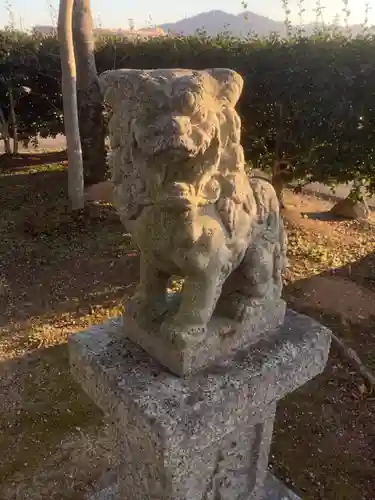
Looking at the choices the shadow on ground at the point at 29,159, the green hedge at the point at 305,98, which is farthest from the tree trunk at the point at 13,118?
the green hedge at the point at 305,98

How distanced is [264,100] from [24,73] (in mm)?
4786

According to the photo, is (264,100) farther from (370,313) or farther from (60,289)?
(60,289)

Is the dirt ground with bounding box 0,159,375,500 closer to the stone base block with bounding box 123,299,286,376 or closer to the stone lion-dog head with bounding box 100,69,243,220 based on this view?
the stone base block with bounding box 123,299,286,376

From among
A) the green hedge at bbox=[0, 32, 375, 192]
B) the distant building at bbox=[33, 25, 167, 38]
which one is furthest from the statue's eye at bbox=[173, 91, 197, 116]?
the distant building at bbox=[33, 25, 167, 38]

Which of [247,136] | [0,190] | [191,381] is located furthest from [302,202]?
[191,381]

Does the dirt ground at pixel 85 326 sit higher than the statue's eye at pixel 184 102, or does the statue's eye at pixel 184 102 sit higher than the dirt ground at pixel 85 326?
the statue's eye at pixel 184 102

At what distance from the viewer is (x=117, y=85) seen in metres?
1.40

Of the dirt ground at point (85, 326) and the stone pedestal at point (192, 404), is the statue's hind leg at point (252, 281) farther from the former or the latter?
the dirt ground at point (85, 326)

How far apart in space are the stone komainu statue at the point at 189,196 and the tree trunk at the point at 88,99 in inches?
210

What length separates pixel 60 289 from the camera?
4.77m

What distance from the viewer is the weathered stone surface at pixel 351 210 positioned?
6574 millimetres

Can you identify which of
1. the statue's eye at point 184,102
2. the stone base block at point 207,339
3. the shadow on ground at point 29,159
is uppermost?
the statue's eye at point 184,102

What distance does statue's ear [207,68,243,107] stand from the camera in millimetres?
1448

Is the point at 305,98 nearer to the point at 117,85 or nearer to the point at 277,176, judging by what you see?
the point at 277,176
